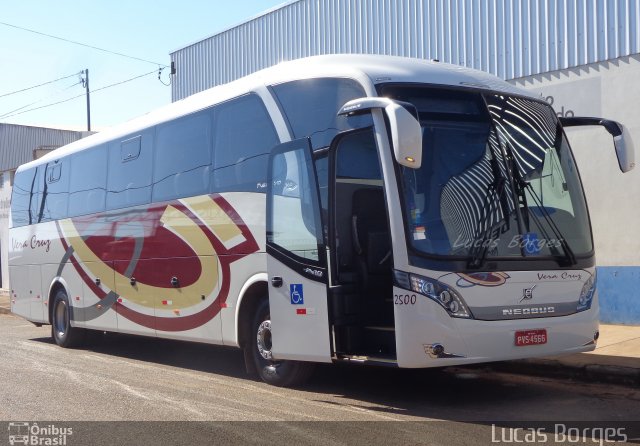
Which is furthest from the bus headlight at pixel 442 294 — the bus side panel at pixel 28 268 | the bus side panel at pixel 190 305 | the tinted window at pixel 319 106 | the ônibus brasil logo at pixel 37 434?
the bus side panel at pixel 28 268

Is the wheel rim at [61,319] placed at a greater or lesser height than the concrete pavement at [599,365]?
greater

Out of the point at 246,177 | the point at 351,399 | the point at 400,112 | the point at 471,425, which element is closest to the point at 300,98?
the point at 246,177

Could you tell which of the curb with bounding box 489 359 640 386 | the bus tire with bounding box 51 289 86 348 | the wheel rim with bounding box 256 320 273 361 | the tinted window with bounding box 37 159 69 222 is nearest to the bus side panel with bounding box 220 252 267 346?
the wheel rim with bounding box 256 320 273 361

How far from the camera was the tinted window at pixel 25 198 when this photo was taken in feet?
55.8

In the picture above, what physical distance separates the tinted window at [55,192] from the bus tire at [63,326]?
4.99 feet

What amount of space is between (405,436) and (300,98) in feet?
13.2

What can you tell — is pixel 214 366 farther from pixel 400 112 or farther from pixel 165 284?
pixel 400 112

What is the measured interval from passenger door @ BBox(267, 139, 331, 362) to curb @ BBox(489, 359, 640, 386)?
3.05 m

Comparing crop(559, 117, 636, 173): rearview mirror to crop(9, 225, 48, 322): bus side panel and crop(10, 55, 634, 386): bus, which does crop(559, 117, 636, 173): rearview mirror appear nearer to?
crop(10, 55, 634, 386): bus

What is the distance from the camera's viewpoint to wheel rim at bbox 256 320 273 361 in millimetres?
9766

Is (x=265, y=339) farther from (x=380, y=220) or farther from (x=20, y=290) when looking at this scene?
(x=20, y=290)

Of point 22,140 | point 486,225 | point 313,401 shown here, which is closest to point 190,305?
point 313,401

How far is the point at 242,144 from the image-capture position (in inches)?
406

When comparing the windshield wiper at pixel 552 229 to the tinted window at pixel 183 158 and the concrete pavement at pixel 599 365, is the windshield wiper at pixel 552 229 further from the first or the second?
the tinted window at pixel 183 158
